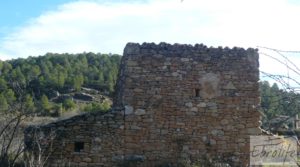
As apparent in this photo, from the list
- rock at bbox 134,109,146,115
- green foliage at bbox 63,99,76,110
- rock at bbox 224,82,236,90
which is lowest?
green foliage at bbox 63,99,76,110

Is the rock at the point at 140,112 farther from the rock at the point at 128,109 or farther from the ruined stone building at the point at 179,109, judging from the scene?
the rock at the point at 128,109

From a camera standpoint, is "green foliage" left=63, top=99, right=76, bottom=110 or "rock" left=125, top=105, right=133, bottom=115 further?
"green foliage" left=63, top=99, right=76, bottom=110

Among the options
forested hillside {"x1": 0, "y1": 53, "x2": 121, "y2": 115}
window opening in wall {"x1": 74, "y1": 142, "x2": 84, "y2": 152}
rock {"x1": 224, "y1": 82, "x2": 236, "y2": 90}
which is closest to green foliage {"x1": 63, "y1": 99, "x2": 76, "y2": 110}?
forested hillside {"x1": 0, "y1": 53, "x2": 121, "y2": 115}

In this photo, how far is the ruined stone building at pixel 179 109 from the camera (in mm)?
10938

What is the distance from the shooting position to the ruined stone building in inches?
431

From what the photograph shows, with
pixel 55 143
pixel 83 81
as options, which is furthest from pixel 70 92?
pixel 55 143

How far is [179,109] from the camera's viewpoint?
11.2 meters

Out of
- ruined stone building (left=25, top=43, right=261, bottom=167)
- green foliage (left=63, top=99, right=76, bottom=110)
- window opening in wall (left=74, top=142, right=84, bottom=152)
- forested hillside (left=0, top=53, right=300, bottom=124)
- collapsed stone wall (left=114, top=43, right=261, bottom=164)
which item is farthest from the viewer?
forested hillside (left=0, top=53, right=300, bottom=124)

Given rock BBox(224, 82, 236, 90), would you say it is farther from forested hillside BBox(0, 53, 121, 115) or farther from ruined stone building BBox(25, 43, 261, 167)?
forested hillside BBox(0, 53, 121, 115)

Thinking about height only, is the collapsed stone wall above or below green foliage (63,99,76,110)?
above

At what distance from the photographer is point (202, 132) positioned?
11.2 m

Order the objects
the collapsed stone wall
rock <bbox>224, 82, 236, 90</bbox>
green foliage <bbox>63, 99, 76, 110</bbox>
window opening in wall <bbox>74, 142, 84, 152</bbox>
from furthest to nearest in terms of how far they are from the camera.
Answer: green foliage <bbox>63, 99, 76, 110</bbox> → rock <bbox>224, 82, 236, 90</bbox> → the collapsed stone wall → window opening in wall <bbox>74, 142, 84, 152</bbox>

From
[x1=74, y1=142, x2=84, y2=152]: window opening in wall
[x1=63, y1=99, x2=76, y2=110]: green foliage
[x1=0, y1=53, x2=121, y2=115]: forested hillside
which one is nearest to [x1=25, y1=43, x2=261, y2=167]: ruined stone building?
[x1=74, y1=142, x2=84, y2=152]: window opening in wall

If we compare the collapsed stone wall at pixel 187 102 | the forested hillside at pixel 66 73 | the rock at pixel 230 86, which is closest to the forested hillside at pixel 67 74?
the forested hillside at pixel 66 73
